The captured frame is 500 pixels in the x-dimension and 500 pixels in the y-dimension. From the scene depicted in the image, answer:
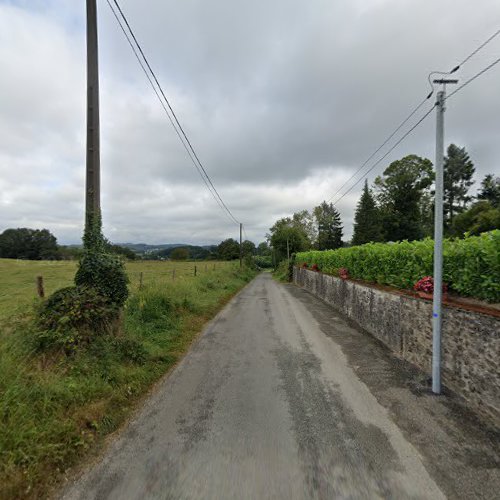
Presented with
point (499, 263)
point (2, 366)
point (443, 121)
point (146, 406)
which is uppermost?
point (443, 121)

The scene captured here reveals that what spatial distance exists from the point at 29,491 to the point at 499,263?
5.49 m

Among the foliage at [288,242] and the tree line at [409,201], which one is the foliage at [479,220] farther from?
the foliage at [288,242]

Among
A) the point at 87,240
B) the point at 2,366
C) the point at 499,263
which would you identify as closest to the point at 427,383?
the point at 499,263

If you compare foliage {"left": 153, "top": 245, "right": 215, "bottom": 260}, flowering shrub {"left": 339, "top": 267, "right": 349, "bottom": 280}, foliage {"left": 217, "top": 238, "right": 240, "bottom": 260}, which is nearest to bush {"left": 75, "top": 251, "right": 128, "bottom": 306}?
flowering shrub {"left": 339, "top": 267, "right": 349, "bottom": 280}

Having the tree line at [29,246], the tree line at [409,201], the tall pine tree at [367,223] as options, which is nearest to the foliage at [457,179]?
the tree line at [409,201]

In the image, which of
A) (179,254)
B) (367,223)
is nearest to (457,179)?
(367,223)

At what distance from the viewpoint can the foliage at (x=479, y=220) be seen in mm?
29156

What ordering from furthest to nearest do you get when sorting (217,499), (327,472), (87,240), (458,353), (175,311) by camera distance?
(175,311), (87,240), (458,353), (327,472), (217,499)

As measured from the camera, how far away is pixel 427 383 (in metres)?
4.25

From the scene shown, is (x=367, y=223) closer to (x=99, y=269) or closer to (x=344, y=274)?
(x=344, y=274)

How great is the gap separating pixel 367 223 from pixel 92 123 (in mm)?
44778

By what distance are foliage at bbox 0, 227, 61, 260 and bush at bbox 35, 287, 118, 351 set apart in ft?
267

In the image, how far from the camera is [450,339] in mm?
4055

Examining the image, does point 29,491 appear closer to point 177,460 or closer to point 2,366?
point 177,460
